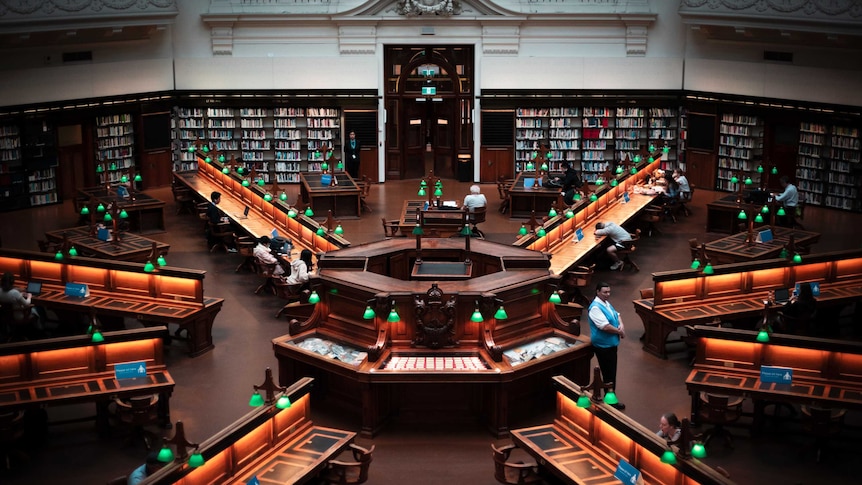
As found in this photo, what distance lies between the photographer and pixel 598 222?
17.9 m

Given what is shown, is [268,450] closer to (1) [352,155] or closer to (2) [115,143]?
(1) [352,155]

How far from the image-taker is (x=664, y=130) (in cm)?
2520

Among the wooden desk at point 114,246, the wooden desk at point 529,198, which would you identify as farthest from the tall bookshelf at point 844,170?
the wooden desk at point 114,246

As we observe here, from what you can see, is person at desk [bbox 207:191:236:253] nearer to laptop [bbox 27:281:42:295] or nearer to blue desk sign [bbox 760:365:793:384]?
laptop [bbox 27:281:42:295]

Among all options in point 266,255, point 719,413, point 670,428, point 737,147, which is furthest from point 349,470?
point 737,147

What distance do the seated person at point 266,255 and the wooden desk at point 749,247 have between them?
20.9ft

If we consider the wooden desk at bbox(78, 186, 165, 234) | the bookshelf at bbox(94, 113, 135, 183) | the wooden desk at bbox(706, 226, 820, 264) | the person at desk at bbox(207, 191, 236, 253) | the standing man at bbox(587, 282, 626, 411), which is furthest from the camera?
the bookshelf at bbox(94, 113, 135, 183)

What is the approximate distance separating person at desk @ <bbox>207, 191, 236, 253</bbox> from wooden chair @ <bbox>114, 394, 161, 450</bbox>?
774 centimetres

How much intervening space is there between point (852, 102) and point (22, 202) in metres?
17.1

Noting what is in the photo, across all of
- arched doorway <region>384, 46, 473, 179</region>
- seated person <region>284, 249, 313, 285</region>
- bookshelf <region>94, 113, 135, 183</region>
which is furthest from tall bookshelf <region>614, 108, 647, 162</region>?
seated person <region>284, 249, 313, 285</region>

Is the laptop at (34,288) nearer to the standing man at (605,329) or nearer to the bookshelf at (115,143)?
the standing man at (605,329)

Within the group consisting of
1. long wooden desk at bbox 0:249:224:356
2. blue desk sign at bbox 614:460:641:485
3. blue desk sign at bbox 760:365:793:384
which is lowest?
blue desk sign at bbox 614:460:641:485

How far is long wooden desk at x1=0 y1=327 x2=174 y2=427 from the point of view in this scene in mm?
11062

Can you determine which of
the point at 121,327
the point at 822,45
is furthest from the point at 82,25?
the point at 822,45
